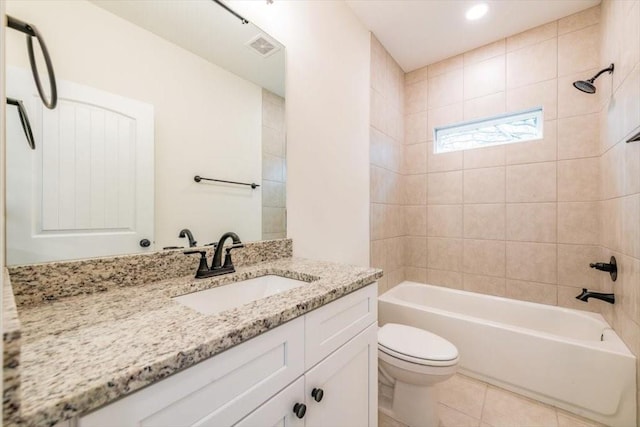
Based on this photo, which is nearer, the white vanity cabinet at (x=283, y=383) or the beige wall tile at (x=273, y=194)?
the white vanity cabinet at (x=283, y=383)

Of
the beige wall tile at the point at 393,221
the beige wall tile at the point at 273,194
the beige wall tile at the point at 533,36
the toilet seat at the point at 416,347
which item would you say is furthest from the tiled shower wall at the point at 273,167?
the beige wall tile at the point at 533,36

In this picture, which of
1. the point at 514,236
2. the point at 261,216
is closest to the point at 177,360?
the point at 261,216

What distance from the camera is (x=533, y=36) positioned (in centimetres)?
211

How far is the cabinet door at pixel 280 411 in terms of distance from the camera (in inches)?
24.5

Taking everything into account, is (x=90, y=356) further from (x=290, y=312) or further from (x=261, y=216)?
(x=261, y=216)

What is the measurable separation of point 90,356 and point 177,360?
0.15 m

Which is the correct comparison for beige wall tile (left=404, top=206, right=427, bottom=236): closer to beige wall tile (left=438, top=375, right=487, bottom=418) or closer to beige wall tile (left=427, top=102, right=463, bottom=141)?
beige wall tile (left=427, top=102, right=463, bottom=141)

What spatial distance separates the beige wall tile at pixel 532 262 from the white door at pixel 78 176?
257 centimetres

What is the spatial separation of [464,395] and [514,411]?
10.3 inches

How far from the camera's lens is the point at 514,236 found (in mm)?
2186

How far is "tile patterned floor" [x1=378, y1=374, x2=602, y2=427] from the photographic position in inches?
58.4

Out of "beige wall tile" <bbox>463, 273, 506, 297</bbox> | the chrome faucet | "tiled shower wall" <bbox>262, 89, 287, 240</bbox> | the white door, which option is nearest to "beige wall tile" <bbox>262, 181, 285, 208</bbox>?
"tiled shower wall" <bbox>262, 89, 287, 240</bbox>

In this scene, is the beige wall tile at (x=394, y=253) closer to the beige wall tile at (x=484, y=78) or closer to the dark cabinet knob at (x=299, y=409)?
the beige wall tile at (x=484, y=78)

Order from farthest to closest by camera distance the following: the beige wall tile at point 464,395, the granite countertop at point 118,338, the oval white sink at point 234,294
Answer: the beige wall tile at point 464,395
the oval white sink at point 234,294
the granite countertop at point 118,338
